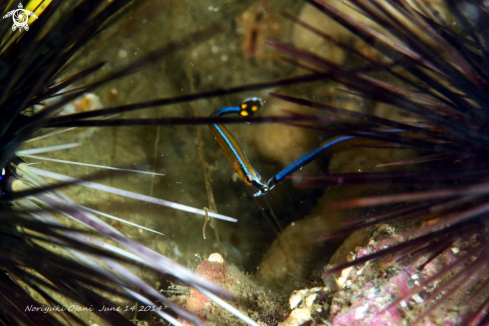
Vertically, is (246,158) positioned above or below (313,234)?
above

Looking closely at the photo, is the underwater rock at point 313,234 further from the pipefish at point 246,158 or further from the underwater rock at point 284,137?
the pipefish at point 246,158

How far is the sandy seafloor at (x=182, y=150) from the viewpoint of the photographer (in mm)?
3611

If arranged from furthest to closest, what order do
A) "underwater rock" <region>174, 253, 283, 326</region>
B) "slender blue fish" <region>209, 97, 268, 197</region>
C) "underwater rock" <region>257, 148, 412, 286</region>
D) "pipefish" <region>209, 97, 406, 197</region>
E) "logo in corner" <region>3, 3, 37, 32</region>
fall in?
"underwater rock" <region>257, 148, 412, 286</region>, "slender blue fish" <region>209, 97, 268, 197</region>, "pipefish" <region>209, 97, 406, 197</region>, "underwater rock" <region>174, 253, 283, 326</region>, "logo in corner" <region>3, 3, 37, 32</region>

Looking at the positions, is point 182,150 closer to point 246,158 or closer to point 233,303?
point 246,158

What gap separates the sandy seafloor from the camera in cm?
361

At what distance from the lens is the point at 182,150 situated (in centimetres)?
395

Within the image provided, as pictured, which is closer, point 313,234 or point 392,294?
point 392,294

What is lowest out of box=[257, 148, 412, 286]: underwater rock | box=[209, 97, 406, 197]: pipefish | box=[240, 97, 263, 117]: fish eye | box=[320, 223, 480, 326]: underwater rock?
box=[320, 223, 480, 326]: underwater rock

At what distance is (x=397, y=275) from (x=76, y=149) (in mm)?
3893

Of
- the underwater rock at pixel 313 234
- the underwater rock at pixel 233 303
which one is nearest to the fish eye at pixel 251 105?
the underwater rock at pixel 313 234

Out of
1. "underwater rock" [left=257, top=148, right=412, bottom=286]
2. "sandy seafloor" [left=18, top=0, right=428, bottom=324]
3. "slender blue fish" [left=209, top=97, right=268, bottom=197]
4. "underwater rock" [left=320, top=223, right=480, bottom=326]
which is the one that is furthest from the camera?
"sandy seafloor" [left=18, top=0, right=428, bottom=324]

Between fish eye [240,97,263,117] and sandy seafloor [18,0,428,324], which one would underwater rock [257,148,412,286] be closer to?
sandy seafloor [18,0,428,324]

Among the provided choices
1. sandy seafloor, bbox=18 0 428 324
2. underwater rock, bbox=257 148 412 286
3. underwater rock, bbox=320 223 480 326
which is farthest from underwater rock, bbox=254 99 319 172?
underwater rock, bbox=320 223 480 326

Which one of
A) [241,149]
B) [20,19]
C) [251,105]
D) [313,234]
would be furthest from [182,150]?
[20,19]
